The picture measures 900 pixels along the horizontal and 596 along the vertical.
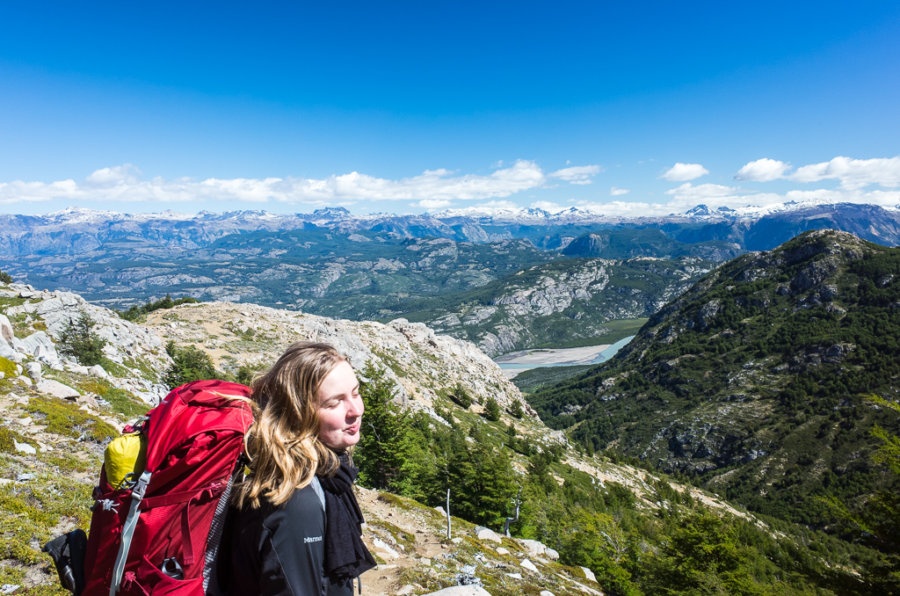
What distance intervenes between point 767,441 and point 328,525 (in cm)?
21202

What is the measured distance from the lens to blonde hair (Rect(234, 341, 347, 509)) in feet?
10.2

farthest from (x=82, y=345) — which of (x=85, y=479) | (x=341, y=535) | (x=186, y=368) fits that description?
(x=341, y=535)

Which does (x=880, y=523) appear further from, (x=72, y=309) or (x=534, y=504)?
(x=72, y=309)

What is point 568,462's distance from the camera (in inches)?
3169

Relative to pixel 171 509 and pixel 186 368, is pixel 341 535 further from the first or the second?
pixel 186 368

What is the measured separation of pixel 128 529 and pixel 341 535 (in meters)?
1.60

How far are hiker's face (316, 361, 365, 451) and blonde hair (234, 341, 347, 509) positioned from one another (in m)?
0.06

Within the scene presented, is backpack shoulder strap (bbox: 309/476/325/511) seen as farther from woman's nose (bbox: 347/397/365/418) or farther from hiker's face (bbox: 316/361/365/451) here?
woman's nose (bbox: 347/397/365/418)

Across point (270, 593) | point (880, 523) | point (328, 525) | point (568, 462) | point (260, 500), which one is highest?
point (260, 500)

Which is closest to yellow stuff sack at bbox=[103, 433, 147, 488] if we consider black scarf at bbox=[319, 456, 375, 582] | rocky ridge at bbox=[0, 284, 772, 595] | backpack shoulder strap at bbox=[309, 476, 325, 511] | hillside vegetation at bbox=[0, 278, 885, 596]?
backpack shoulder strap at bbox=[309, 476, 325, 511]

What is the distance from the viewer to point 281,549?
9.95 ft

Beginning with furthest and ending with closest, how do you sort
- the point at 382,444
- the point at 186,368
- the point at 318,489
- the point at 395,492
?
the point at 186,368 → the point at 395,492 → the point at 382,444 → the point at 318,489

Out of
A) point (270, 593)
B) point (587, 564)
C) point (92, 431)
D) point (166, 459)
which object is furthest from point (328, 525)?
A: point (587, 564)

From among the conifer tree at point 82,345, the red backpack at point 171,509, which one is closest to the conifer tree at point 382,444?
the conifer tree at point 82,345
